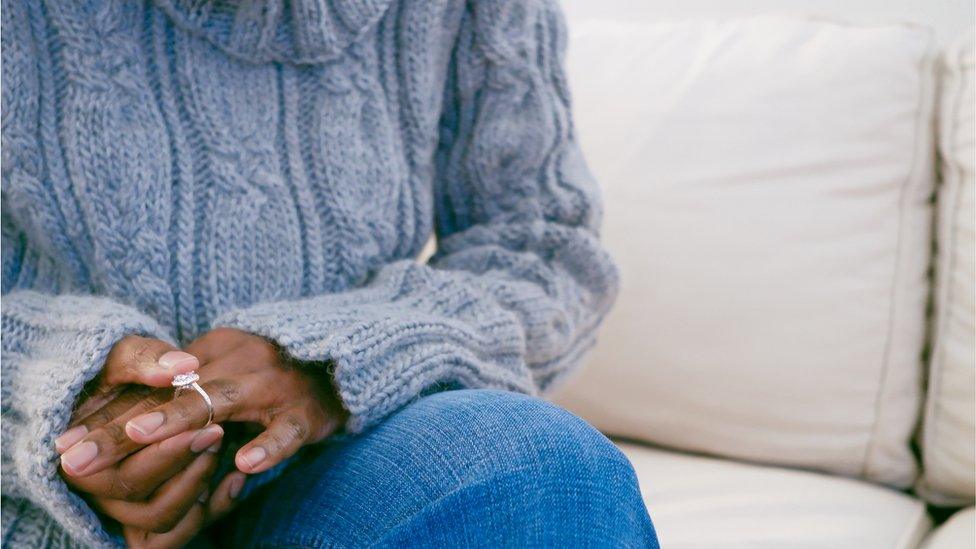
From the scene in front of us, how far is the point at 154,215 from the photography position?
0.69m

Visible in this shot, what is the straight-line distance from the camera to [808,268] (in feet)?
3.42

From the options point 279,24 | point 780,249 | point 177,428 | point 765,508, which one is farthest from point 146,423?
point 780,249

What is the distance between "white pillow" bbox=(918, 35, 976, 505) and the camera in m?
0.99

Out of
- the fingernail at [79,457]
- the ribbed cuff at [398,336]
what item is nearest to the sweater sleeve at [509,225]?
the ribbed cuff at [398,336]

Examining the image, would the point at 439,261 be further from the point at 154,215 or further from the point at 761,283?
the point at 761,283

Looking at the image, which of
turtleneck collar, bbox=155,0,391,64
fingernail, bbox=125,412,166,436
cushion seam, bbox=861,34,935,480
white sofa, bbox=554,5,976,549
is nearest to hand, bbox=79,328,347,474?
fingernail, bbox=125,412,166,436

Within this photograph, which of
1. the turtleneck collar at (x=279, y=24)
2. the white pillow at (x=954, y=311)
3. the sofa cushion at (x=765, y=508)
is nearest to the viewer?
the turtleneck collar at (x=279, y=24)

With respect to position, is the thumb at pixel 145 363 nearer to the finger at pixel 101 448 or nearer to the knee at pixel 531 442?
the finger at pixel 101 448

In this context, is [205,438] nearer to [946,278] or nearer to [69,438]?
[69,438]

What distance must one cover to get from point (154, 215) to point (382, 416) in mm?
239

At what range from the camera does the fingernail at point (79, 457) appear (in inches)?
19.3

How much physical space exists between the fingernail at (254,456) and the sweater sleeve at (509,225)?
0.17 metres

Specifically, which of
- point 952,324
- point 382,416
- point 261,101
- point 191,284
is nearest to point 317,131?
point 261,101

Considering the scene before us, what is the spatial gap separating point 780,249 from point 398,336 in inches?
22.8
